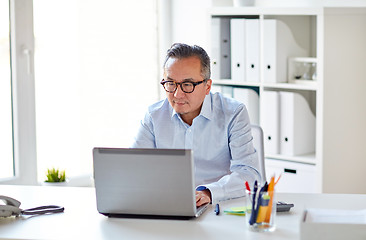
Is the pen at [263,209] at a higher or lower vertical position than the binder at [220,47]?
lower

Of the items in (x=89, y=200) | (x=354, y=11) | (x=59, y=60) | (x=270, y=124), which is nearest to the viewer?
(x=89, y=200)

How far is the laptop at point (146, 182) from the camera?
2.07 metres

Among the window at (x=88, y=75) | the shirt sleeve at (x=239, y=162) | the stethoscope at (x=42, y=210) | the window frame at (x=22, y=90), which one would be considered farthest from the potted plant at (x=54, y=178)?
the stethoscope at (x=42, y=210)

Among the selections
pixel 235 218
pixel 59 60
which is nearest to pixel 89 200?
pixel 235 218

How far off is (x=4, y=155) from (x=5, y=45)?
66 centimetres

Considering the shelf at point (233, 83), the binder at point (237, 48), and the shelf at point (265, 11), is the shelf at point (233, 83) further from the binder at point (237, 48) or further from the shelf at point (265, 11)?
the shelf at point (265, 11)

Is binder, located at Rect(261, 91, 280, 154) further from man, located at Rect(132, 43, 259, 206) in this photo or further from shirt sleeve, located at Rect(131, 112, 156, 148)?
shirt sleeve, located at Rect(131, 112, 156, 148)

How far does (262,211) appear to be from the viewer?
6.53ft

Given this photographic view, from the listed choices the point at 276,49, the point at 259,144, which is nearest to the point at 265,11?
the point at 276,49

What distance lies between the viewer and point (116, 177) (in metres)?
2.12

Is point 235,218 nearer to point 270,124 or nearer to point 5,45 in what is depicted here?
point 270,124

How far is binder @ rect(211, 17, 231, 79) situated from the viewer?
4.11 m

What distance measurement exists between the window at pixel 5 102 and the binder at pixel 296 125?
163cm

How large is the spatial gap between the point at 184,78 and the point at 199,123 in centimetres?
24
